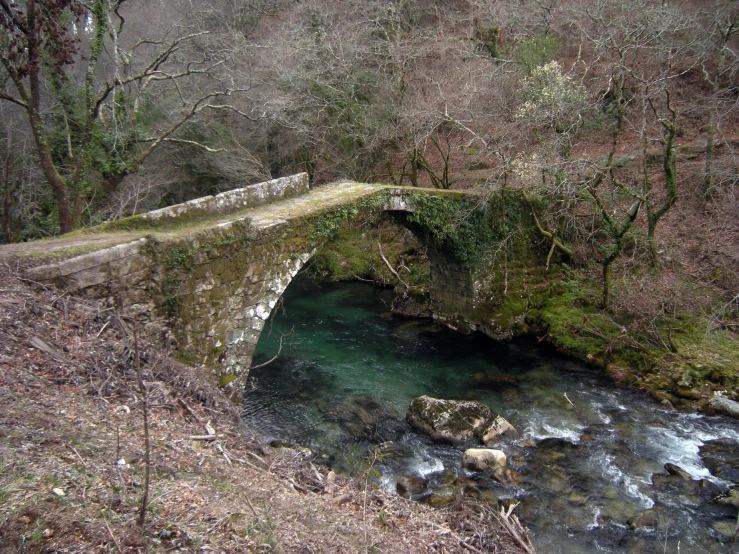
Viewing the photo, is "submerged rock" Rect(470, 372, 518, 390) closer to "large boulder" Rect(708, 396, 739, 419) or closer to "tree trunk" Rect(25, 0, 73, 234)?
"large boulder" Rect(708, 396, 739, 419)

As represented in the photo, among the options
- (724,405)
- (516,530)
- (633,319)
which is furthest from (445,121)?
(516,530)

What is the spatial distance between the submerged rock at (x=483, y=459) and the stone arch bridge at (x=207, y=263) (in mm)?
3518

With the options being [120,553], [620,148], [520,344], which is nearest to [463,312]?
[520,344]

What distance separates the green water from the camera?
19.7 feet

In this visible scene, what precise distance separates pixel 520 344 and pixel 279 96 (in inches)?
385

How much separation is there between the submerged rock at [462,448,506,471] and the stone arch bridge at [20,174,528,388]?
3.52 m

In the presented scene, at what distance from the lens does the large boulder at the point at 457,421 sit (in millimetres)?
7699

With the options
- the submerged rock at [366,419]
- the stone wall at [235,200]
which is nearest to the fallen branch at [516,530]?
the submerged rock at [366,419]

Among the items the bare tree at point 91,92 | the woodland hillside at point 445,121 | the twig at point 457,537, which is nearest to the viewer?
the twig at point 457,537

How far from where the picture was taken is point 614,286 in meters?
11.3

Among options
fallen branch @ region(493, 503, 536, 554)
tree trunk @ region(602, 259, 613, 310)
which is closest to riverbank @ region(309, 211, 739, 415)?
tree trunk @ region(602, 259, 613, 310)

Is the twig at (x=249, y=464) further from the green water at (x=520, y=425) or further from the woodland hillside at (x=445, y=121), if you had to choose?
the woodland hillside at (x=445, y=121)

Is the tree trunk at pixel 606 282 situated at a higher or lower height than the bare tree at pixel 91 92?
lower

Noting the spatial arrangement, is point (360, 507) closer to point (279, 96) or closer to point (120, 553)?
point (120, 553)
